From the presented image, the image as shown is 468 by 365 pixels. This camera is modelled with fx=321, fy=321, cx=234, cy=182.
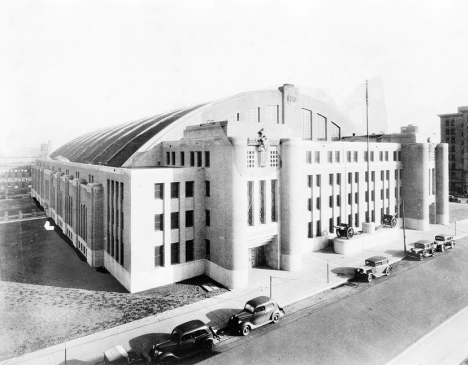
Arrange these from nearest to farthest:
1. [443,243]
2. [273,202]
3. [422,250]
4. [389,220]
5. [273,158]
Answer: [273,158] → [273,202] → [422,250] → [443,243] → [389,220]

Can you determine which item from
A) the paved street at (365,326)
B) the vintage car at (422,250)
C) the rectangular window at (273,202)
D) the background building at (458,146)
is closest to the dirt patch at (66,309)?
the paved street at (365,326)

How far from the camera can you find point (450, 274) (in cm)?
3234

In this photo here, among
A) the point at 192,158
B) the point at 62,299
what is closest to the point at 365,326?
the point at 192,158

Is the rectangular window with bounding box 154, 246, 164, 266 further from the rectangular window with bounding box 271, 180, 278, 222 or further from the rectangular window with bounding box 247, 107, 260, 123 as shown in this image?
the rectangular window with bounding box 247, 107, 260, 123

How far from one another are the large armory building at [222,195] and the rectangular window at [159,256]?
93 mm

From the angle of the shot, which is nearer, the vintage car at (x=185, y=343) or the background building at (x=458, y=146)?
the vintage car at (x=185, y=343)

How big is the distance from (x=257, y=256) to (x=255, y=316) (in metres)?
12.6

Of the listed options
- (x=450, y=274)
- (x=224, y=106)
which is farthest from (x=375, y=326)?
(x=224, y=106)

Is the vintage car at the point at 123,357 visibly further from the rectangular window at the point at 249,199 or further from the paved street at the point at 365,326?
the rectangular window at the point at 249,199

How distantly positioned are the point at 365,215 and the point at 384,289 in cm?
2026

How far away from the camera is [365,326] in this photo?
2250 centimetres

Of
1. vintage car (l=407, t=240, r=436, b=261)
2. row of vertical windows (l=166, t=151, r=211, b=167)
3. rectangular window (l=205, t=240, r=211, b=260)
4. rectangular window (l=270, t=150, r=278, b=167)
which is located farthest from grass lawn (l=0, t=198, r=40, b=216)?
vintage car (l=407, t=240, r=436, b=261)

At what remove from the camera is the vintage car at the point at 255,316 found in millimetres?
21688

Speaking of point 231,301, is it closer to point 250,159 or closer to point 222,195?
point 222,195
